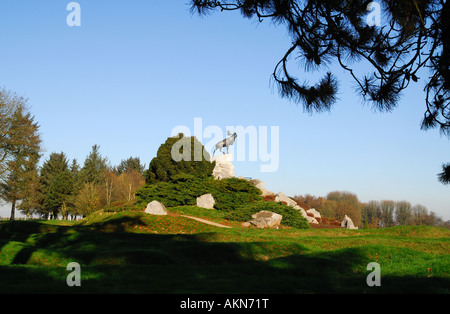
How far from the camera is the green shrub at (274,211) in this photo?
25531 millimetres

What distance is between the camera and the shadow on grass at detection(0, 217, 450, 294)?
623 centimetres

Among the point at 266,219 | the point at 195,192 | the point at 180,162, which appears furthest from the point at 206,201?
the point at 266,219

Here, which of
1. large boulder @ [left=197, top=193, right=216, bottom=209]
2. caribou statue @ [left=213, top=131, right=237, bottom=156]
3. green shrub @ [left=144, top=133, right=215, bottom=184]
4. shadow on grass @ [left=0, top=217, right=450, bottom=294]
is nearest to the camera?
shadow on grass @ [left=0, top=217, right=450, bottom=294]

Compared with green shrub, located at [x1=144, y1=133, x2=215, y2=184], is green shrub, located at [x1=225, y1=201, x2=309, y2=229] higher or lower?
lower

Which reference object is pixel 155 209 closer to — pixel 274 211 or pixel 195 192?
pixel 195 192

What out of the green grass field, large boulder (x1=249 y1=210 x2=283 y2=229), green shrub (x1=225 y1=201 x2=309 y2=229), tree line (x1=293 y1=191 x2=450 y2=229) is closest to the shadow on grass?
the green grass field

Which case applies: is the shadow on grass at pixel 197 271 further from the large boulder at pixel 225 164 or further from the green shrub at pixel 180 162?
the large boulder at pixel 225 164

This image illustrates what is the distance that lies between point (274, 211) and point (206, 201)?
18.0ft

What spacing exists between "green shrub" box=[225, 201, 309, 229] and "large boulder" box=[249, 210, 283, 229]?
726 mm

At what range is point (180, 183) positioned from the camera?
2920 centimetres

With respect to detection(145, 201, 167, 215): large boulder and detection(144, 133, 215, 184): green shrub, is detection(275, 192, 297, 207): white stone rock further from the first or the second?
detection(145, 201, 167, 215): large boulder

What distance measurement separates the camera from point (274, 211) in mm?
25797

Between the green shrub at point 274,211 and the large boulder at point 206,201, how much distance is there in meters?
2.46

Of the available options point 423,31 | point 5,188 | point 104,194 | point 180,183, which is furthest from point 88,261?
point 104,194
